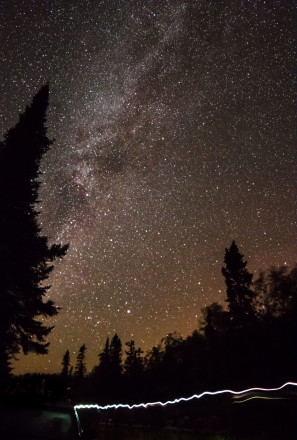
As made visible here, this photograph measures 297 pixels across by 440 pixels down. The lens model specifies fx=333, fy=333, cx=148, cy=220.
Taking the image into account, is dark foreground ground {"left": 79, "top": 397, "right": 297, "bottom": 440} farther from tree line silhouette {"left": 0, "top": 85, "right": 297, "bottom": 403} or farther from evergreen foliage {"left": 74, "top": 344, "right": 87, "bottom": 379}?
evergreen foliage {"left": 74, "top": 344, "right": 87, "bottom": 379}

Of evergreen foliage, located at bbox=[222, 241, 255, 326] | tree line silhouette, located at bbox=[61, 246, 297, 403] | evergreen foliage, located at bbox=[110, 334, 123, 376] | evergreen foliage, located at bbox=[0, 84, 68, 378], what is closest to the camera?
evergreen foliage, located at bbox=[0, 84, 68, 378]

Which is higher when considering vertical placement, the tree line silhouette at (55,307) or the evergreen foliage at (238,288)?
the evergreen foliage at (238,288)

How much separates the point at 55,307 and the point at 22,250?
377 cm

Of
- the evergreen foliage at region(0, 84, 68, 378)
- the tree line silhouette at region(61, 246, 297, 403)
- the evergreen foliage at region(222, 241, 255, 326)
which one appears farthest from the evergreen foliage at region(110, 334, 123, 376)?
the evergreen foliage at region(0, 84, 68, 378)

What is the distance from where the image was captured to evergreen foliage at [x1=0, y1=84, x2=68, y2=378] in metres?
15.9

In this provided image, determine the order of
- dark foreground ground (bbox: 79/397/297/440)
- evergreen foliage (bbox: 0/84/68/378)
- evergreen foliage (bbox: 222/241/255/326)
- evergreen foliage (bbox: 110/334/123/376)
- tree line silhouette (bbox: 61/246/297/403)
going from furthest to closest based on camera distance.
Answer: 1. evergreen foliage (bbox: 110/334/123/376)
2. evergreen foliage (bbox: 222/241/255/326)
3. tree line silhouette (bbox: 61/246/297/403)
4. evergreen foliage (bbox: 0/84/68/378)
5. dark foreground ground (bbox: 79/397/297/440)

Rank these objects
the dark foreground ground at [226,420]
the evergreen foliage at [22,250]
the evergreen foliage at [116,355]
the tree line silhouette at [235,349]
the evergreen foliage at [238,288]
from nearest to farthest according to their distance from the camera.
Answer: the dark foreground ground at [226,420], the evergreen foliage at [22,250], the tree line silhouette at [235,349], the evergreen foliage at [238,288], the evergreen foliage at [116,355]

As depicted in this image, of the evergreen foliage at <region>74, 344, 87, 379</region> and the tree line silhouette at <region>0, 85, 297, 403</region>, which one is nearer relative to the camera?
the tree line silhouette at <region>0, 85, 297, 403</region>

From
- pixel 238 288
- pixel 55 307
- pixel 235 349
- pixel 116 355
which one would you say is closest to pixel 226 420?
pixel 55 307

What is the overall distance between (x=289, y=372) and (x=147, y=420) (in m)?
17.1

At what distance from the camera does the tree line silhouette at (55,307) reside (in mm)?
16516

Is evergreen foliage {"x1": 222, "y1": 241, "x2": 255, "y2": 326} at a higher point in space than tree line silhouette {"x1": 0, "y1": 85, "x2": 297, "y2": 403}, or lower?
higher

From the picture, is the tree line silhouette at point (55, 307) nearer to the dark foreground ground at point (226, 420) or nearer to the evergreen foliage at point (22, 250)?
the evergreen foliage at point (22, 250)

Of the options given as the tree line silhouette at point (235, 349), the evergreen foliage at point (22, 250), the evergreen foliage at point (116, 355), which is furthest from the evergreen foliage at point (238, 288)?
the evergreen foliage at point (116, 355)
